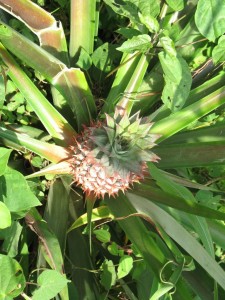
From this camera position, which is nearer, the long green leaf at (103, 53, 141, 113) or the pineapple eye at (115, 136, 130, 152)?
the pineapple eye at (115, 136, 130, 152)

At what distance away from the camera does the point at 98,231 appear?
1300mm

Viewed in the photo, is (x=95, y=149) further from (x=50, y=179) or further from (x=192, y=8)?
(x=192, y=8)

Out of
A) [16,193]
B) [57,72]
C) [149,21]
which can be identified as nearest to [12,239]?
[16,193]

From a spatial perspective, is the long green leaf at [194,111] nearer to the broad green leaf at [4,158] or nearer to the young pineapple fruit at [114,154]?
the young pineapple fruit at [114,154]

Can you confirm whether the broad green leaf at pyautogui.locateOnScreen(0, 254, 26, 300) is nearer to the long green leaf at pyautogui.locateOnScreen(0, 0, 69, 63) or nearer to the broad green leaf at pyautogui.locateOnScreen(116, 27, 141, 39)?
the long green leaf at pyautogui.locateOnScreen(0, 0, 69, 63)

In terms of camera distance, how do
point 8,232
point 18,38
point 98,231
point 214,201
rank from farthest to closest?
1. point 214,201
2. point 98,231
3. point 8,232
4. point 18,38

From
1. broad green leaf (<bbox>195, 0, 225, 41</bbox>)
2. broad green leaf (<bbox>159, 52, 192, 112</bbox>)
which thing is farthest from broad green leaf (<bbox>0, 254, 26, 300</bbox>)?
broad green leaf (<bbox>195, 0, 225, 41</bbox>)

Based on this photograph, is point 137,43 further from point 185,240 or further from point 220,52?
point 185,240

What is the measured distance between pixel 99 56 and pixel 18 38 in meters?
0.38

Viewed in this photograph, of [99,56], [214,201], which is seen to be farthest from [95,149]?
[214,201]

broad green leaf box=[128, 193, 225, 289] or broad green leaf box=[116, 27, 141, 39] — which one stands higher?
broad green leaf box=[116, 27, 141, 39]

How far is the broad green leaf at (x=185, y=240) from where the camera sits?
3.41 feet

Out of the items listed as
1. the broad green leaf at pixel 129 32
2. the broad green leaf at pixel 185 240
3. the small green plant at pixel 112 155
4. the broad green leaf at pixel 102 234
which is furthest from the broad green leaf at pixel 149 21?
the broad green leaf at pixel 102 234

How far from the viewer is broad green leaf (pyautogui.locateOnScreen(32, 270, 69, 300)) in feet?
3.19
